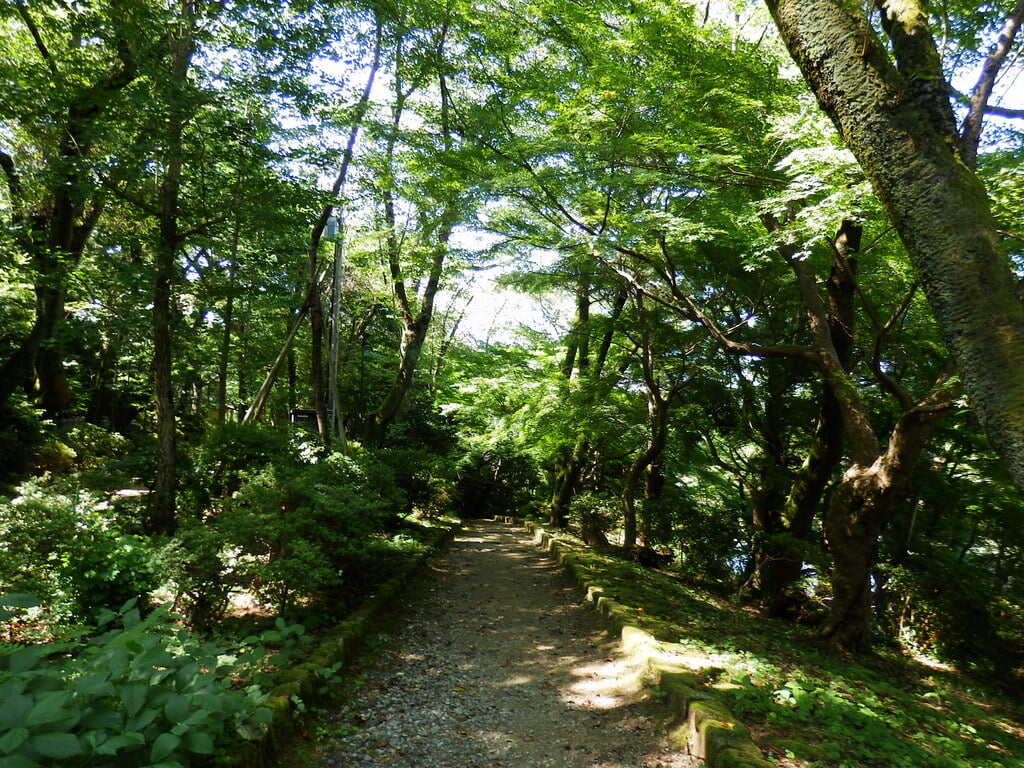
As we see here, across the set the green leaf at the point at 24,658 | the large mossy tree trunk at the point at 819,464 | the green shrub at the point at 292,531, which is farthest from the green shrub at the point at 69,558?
the large mossy tree trunk at the point at 819,464

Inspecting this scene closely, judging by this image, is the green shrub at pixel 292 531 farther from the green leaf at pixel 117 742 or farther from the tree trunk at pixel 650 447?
the tree trunk at pixel 650 447

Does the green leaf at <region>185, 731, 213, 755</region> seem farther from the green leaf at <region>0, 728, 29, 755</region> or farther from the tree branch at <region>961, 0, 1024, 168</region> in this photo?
the tree branch at <region>961, 0, 1024, 168</region>

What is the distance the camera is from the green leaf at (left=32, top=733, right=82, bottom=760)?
54.9 inches

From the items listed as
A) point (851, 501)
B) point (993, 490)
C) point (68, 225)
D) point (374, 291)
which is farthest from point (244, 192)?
point (993, 490)

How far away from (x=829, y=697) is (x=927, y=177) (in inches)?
132

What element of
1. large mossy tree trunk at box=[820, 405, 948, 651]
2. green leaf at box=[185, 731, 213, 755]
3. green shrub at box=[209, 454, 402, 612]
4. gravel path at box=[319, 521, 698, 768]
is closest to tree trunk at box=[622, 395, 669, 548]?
gravel path at box=[319, 521, 698, 768]

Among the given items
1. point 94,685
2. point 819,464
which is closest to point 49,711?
point 94,685

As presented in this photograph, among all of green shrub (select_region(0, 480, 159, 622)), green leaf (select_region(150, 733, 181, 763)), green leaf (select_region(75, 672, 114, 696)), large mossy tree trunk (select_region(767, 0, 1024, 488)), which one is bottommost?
green shrub (select_region(0, 480, 159, 622))

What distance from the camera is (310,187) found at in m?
7.30

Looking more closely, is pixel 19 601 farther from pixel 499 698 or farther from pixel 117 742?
pixel 499 698

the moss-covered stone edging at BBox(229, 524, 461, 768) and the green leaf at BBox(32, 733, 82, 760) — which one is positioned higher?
the green leaf at BBox(32, 733, 82, 760)

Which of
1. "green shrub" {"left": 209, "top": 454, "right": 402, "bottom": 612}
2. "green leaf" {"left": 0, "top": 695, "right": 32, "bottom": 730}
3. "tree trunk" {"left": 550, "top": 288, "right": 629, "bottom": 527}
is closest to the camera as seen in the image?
"green leaf" {"left": 0, "top": 695, "right": 32, "bottom": 730}

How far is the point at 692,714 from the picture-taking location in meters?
3.36

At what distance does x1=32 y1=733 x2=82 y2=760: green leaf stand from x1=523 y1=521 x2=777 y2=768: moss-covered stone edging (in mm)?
2842
